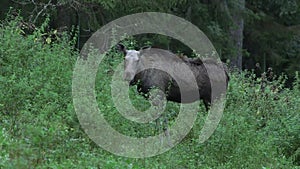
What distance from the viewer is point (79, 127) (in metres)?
10.6

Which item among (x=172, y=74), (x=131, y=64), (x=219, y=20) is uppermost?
(x=219, y=20)

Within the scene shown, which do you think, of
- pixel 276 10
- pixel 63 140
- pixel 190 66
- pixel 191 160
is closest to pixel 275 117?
pixel 190 66

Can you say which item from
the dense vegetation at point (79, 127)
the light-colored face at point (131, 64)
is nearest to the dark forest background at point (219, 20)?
the dense vegetation at point (79, 127)

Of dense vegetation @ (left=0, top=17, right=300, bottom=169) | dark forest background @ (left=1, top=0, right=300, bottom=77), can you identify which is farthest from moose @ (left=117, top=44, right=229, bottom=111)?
dark forest background @ (left=1, top=0, right=300, bottom=77)

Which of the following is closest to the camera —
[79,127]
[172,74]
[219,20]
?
[79,127]

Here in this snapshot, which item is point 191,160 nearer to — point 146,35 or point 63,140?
point 63,140

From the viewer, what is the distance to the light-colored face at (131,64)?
40.8 feet

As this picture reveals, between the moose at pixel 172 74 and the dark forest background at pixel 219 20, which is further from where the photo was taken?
the dark forest background at pixel 219 20

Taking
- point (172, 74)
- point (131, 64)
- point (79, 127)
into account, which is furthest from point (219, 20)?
point (79, 127)

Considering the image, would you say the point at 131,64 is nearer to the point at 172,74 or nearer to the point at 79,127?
the point at 172,74

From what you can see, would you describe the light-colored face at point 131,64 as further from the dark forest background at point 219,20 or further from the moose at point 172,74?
the dark forest background at point 219,20

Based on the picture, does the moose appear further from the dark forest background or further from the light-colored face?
the dark forest background

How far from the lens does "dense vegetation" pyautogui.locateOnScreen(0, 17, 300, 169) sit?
29.3ft

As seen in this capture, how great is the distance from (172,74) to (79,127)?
3057mm
